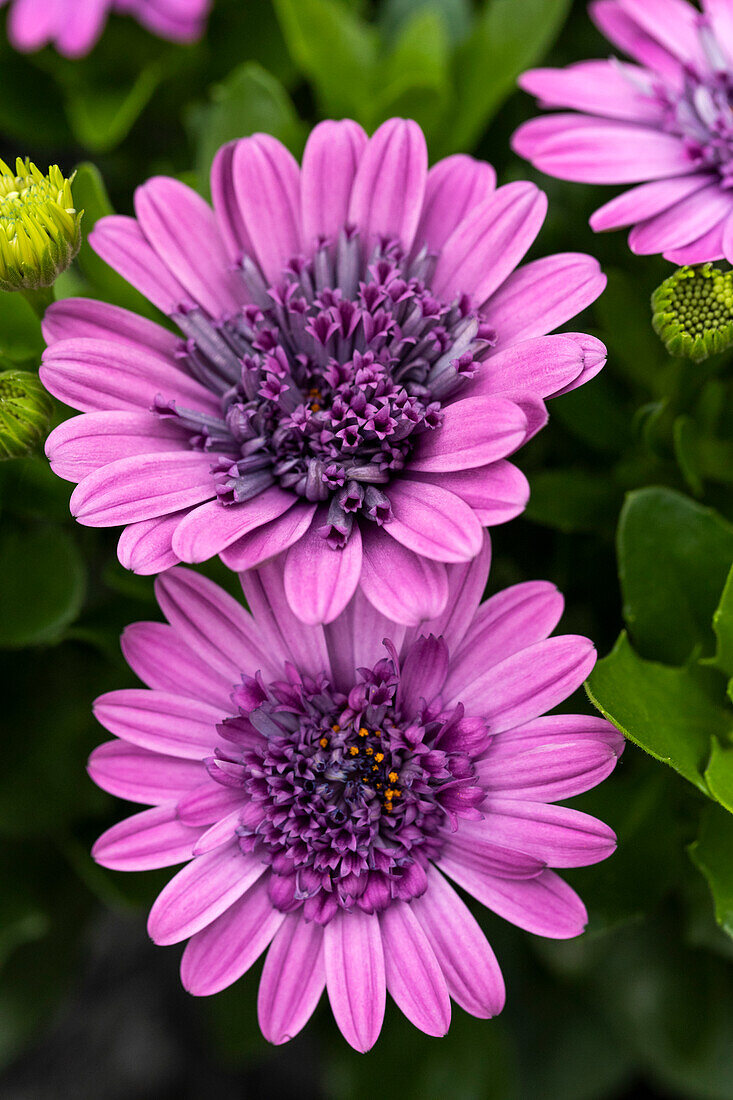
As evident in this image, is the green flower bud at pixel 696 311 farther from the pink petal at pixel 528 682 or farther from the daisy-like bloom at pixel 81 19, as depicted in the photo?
the daisy-like bloom at pixel 81 19

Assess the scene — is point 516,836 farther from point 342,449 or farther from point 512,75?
point 512,75

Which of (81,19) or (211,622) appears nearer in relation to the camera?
→ (211,622)

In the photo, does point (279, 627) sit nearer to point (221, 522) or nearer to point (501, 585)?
point (221, 522)

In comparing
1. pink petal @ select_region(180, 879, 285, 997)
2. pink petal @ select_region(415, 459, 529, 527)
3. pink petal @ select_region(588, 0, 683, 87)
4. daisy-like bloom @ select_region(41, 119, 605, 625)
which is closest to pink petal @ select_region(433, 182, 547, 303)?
daisy-like bloom @ select_region(41, 119, 605, 625)

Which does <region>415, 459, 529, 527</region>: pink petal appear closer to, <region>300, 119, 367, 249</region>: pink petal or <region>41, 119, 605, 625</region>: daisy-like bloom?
<region>41, 119, 605, 625</region>: daisy-like bloom

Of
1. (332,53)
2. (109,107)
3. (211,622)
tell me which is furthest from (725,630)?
(109,107)
